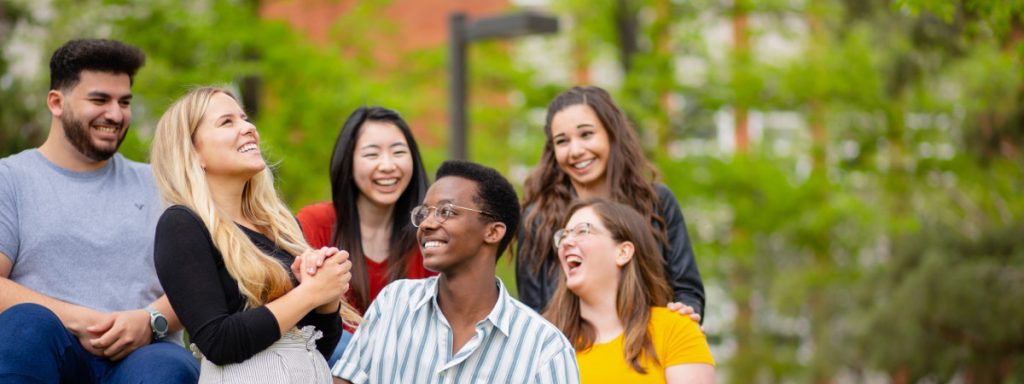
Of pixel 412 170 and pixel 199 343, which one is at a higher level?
pixel 412 170

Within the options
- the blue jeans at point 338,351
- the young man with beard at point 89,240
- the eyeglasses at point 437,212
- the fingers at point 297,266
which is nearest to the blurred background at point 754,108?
the young man with beard at point 89,240

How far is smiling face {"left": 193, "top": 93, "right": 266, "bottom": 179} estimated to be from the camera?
411cm

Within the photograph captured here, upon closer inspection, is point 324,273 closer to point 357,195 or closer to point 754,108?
point 357,195

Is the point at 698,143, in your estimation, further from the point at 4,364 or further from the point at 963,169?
the point at 4,364

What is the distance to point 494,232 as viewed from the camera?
13.4 ft

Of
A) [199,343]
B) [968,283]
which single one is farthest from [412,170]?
[968,283]

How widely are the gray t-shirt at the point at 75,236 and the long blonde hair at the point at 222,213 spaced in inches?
26.6

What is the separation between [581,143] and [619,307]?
2.97 feet

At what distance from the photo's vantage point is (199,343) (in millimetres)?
3680

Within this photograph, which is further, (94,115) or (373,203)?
(373,203)

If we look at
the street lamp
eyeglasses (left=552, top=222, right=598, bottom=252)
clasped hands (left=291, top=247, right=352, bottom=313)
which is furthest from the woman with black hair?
the street lamp

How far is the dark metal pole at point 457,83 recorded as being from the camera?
37.3 ft

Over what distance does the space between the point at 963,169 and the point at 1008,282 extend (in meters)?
1.65

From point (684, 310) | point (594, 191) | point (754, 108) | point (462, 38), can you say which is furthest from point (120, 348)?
point (754, 108)
